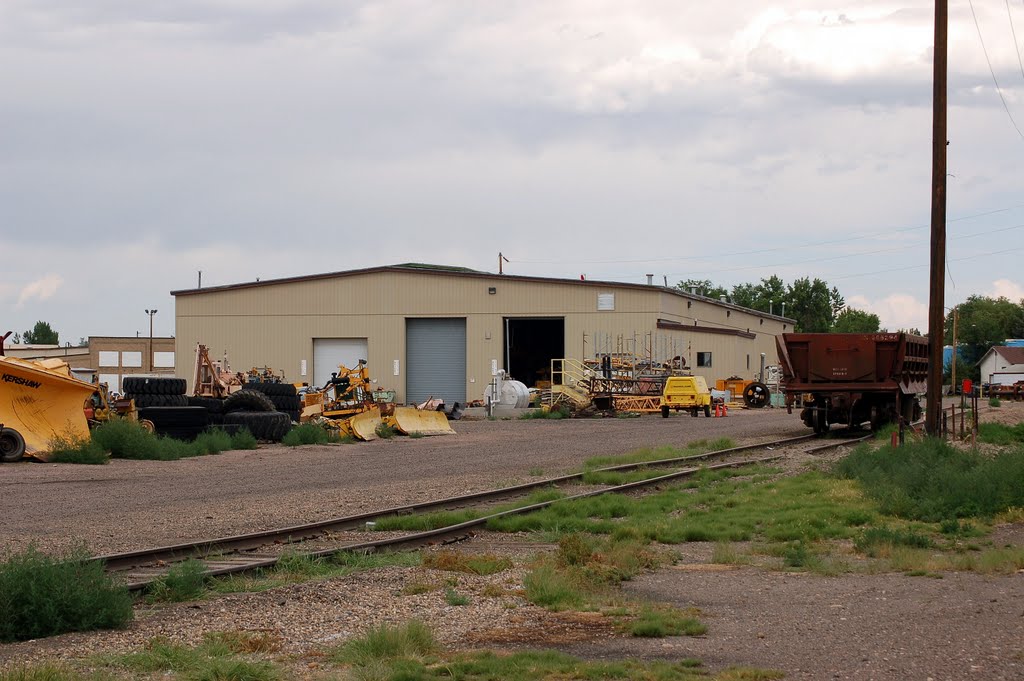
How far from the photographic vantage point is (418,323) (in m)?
64.6

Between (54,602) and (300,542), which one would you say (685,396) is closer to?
(300,542)

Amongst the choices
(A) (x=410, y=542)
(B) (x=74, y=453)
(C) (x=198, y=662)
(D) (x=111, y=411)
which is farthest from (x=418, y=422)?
(C) (x=198, y=662)

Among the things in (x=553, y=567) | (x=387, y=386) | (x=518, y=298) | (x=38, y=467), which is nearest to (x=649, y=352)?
(x=518, y=298)

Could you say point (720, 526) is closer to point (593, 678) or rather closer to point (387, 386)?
point (593, 678)

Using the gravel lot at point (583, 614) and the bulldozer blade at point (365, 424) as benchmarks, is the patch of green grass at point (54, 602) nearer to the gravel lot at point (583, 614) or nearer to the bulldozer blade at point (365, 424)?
the gravel lot at point (583, 614)

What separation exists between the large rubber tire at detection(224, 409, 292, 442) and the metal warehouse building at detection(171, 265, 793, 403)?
28755 millimetres

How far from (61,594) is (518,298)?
180ft

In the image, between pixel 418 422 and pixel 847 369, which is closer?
pixel 847 369

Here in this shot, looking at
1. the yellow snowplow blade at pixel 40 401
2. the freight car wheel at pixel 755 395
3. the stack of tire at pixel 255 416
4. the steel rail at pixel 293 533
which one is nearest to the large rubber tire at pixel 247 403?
the stack of tire at pixel 255 416

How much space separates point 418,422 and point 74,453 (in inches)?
560

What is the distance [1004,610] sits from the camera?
895 cm

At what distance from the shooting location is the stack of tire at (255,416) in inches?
1281

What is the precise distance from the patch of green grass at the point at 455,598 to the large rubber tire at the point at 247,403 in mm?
24401

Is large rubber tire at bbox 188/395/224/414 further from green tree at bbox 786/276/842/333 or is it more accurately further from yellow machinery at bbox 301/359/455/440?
green tree at bbox 786/276/842/333
